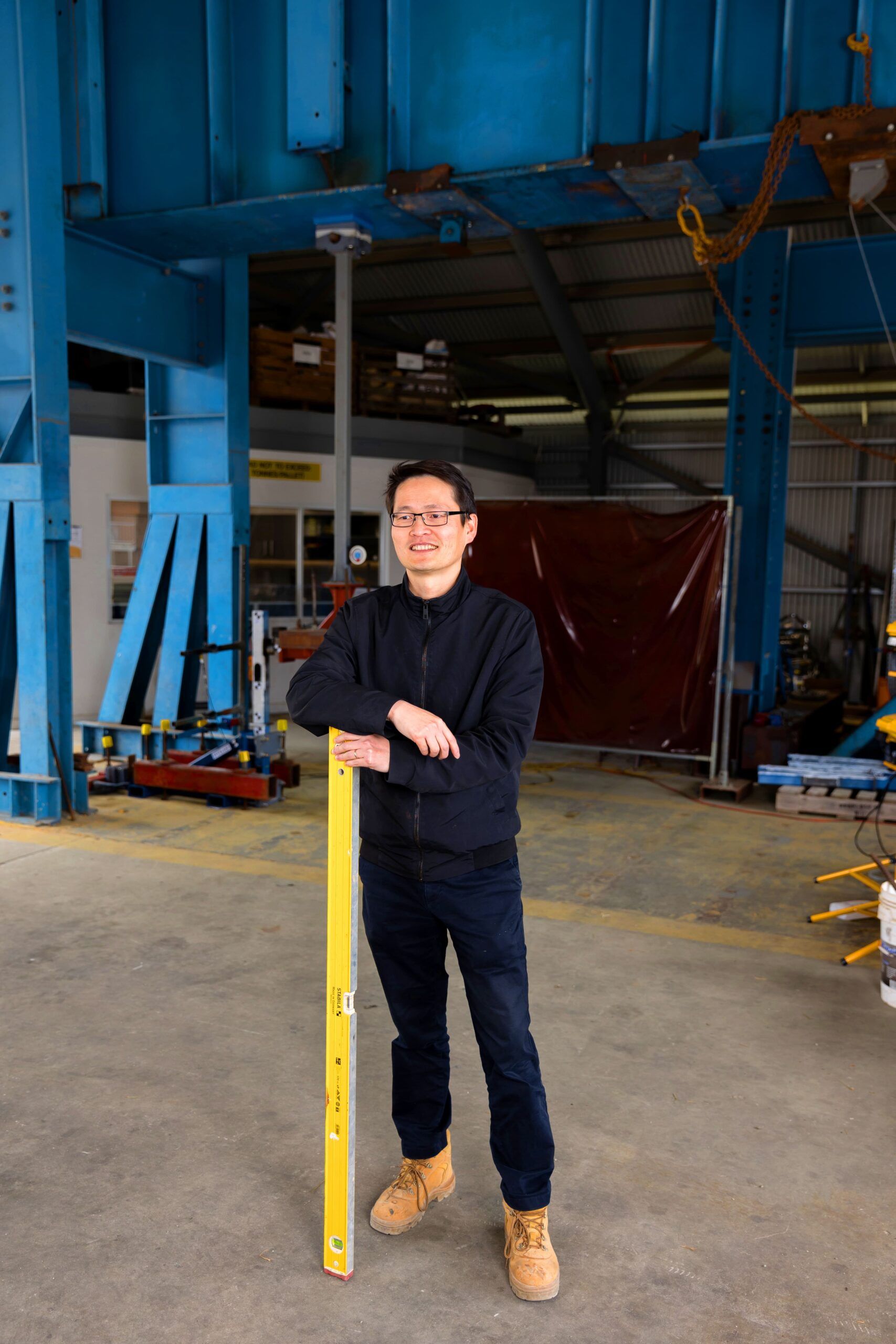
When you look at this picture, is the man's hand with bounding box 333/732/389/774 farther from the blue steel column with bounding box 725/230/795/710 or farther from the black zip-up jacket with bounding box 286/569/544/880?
the blue steel column with bounding box 725/230/795/710

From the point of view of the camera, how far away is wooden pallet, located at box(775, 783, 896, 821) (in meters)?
7.65

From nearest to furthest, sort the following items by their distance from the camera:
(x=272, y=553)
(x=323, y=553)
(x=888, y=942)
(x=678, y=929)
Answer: (x=888, y=942) → (x=678, y=929) → (x=272, y=553) → (x=323, y=553)

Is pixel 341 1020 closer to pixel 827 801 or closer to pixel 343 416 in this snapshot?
pixel 343 416

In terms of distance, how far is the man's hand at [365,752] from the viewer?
92.8 inches

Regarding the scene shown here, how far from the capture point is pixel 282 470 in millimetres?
11781

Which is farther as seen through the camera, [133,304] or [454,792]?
[133,304]

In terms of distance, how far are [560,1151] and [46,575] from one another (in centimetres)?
522

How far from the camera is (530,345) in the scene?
16.2m

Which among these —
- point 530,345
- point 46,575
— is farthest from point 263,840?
point 530,345

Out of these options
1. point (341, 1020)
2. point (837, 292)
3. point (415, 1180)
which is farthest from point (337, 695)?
point (837, 292)

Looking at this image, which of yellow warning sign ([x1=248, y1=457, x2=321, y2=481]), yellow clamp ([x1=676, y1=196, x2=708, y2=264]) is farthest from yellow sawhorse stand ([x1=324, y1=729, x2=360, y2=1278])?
yellow warning sign ([x1=248, y1=457, x2=321, y2=481])

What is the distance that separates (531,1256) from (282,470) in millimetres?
10213

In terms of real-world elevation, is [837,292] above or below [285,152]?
below

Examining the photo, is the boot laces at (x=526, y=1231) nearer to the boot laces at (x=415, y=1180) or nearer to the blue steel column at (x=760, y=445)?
the boot laces at (x=415, y=1180)
